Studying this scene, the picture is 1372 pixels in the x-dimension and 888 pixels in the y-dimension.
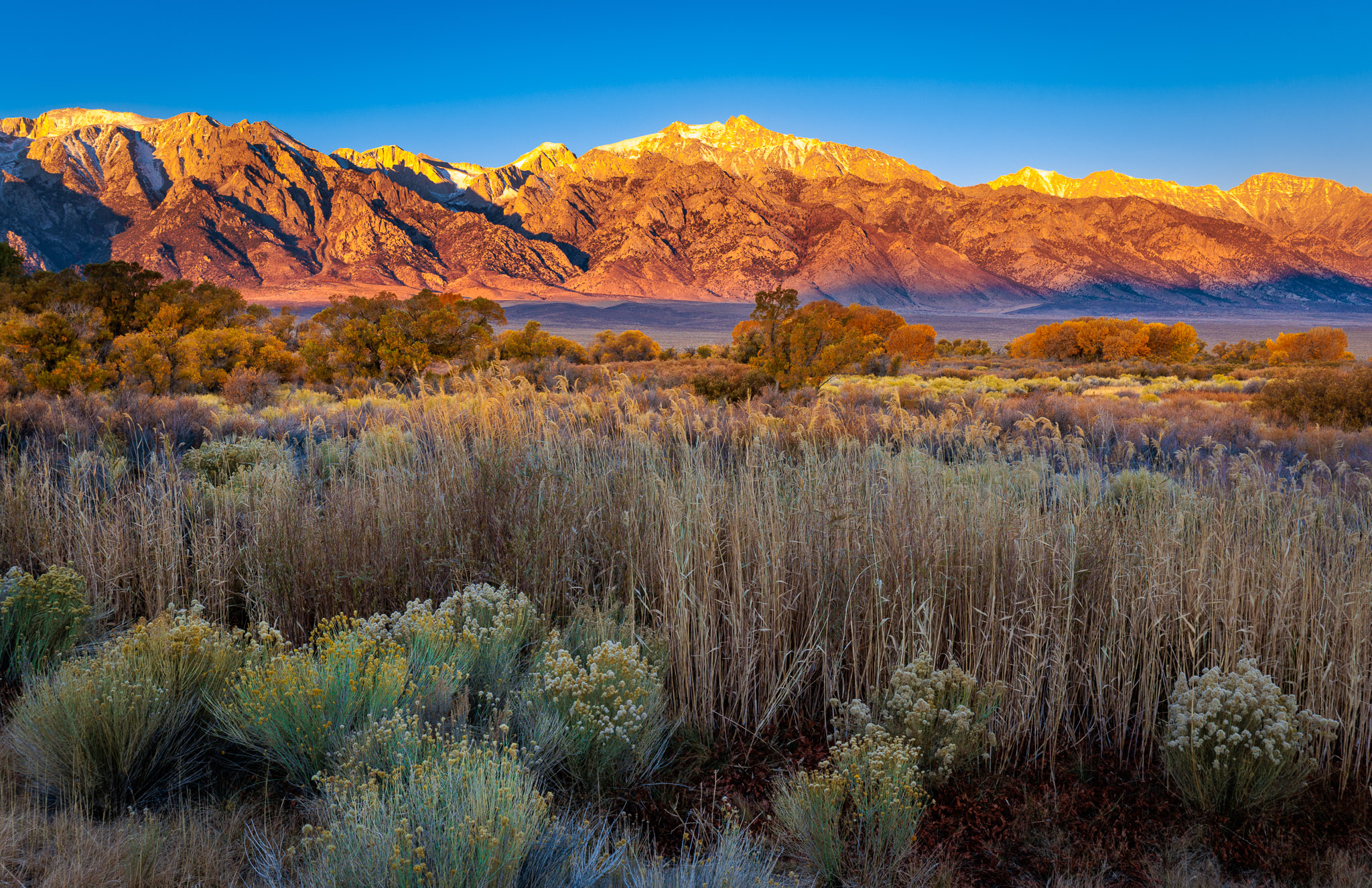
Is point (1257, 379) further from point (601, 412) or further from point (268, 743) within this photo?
point (268, 743)

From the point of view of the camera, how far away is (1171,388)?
834 inches

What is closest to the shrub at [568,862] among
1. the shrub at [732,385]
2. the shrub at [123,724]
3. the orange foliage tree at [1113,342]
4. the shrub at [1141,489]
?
the shrub at [123,724]

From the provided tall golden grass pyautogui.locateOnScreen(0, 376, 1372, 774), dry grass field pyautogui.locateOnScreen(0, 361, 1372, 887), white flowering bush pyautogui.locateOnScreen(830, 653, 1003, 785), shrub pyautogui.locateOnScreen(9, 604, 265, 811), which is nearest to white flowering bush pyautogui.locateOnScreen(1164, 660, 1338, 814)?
dry grass field pyautogui.locateOnScreen(0, 361, 1372, 887)

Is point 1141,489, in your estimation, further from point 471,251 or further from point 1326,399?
point 471,251

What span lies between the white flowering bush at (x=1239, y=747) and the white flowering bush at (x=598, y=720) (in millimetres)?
1881

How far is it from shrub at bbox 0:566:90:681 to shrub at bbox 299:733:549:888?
2.18 meters

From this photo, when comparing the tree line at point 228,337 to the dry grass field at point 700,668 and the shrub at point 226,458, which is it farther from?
the dry grass field at point 700,668

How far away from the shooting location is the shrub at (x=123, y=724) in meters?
2.42

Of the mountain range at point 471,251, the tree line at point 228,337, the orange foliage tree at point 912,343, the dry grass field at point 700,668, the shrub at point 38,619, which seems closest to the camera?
the dry grass field at point 700,668

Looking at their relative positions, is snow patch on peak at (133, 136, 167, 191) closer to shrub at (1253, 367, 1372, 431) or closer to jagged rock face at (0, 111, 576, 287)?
jagged rock face at (0, 111, 576, 287)

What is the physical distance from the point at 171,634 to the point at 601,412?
655 centimetres

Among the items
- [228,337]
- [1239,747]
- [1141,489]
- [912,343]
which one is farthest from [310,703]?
[912,343]

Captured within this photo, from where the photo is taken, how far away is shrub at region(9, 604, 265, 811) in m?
2.42

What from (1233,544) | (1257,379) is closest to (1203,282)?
(1257,379)
